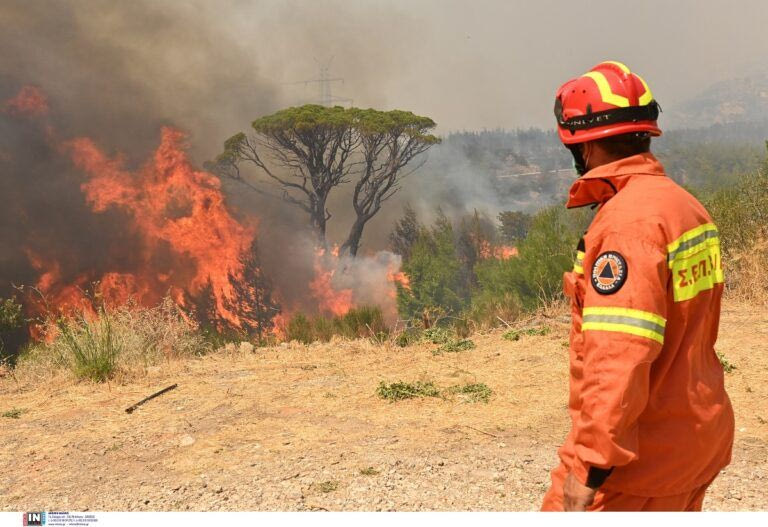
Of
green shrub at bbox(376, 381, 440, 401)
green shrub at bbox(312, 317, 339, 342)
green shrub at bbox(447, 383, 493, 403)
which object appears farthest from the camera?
green shrub at bbox(312, 317, 339, 342)

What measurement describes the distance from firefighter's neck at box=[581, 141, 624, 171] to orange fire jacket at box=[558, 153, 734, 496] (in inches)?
1.9

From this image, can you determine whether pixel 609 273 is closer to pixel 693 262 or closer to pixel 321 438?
pixel 693 262

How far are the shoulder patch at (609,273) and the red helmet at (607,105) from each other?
1.21 ft

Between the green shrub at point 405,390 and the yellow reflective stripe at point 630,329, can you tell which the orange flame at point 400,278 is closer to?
the green shrub at point 405,390

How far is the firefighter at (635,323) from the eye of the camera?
1549mm

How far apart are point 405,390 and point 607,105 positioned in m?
4.94

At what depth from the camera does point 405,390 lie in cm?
643

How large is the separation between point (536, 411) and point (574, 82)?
14.5 ft

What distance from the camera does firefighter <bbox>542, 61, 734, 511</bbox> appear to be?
1.55 m

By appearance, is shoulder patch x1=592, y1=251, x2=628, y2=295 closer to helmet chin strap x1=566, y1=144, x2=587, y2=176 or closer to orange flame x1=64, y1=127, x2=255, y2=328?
helmet chin strap x1=566, y1=144, x2=587, y2=176

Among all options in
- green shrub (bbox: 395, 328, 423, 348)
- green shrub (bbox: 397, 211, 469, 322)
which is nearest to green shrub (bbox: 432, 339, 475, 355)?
green shrub (bbox: 395, 328, 423, 348)

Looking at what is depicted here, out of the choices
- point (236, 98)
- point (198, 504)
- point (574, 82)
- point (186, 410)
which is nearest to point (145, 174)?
point (236, 98)

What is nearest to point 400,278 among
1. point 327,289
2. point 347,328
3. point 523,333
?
point 327,289

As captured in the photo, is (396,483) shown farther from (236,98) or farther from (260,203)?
(236,98)
